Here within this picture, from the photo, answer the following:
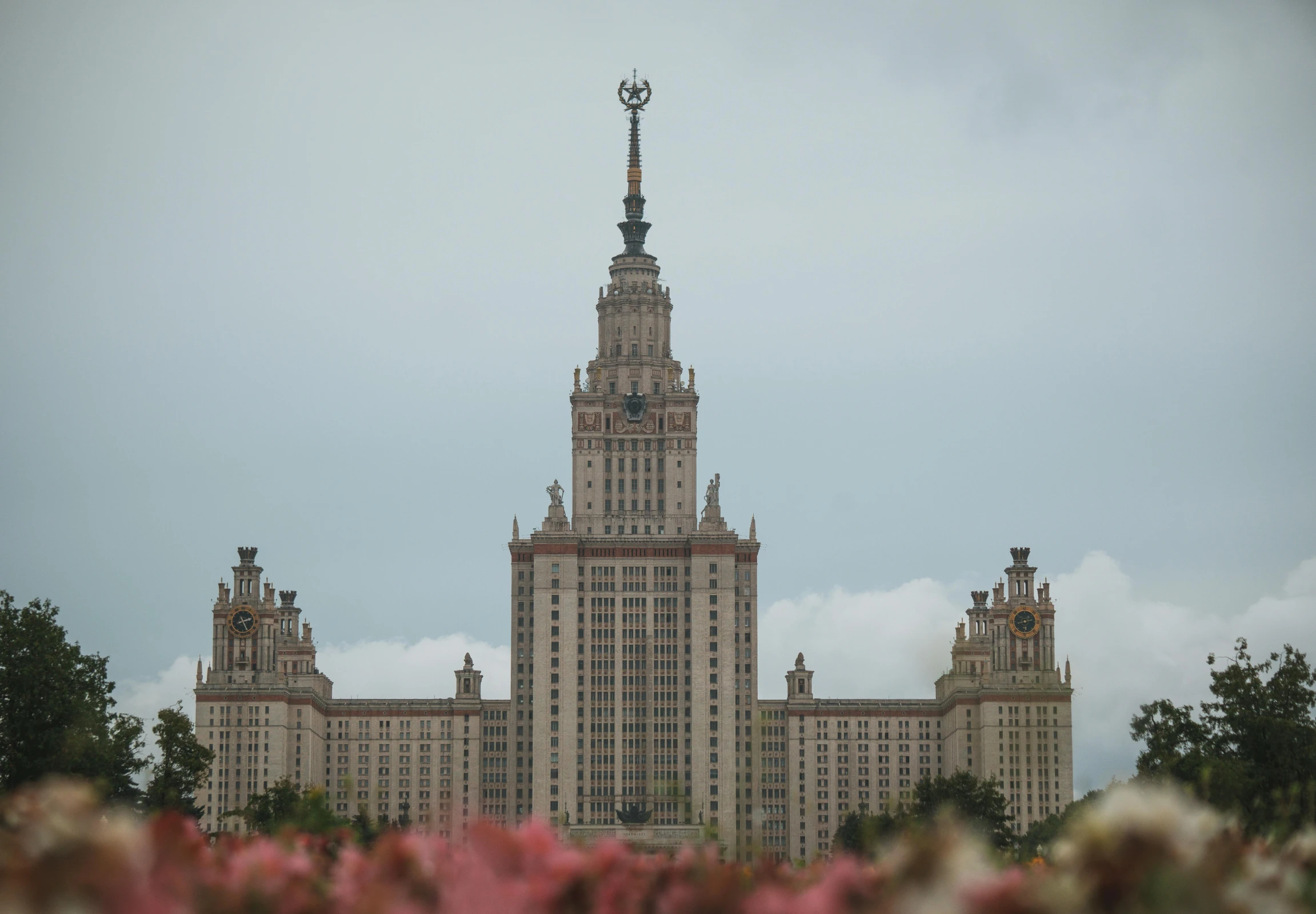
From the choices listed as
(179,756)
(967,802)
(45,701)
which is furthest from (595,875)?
(967,802)

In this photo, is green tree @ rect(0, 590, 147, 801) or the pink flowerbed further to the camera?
green tree @ rect(0, 590, 147, 801)

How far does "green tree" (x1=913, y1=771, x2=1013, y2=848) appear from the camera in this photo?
168863mm

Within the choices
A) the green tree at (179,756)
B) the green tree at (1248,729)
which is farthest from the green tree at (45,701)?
the green tree at (1248,729)

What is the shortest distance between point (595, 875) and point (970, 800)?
16129 centimetres

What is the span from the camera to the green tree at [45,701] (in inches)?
3713

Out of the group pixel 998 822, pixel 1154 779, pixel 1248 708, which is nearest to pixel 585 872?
pixel 1154 779

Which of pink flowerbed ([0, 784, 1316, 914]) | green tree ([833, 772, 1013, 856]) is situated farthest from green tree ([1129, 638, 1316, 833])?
pink flowerbed ([0, 784, 1316, 914])

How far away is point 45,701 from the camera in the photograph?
97312mm

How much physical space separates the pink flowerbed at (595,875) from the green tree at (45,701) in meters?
76.7

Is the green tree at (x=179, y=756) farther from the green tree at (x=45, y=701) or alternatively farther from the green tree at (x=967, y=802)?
the green tree at (x=967, y=802)

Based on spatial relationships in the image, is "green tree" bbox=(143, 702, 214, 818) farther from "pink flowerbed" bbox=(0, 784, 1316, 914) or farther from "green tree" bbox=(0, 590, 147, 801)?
"pink flowerbed" bbox=(0, 784, 1316, 914)

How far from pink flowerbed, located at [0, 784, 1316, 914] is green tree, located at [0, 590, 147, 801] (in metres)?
76.7

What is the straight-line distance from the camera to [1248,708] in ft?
362

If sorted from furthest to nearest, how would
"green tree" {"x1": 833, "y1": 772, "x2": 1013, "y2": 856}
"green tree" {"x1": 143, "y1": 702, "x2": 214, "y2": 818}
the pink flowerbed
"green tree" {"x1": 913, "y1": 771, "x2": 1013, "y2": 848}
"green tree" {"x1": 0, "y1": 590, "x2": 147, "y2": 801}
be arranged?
"green tree" {"x1": 913, "y1": 771, "x2": 1013, "y2": 848} → "green tree" {"x1": 833, "y1": 772, "x2": 1013, "y2": 856} → "green tree" {"x1": 143, "y1": 702, "x2": 214, "y2": 818} → "green tree" {"x1": 0, "y1": 590, "x2": 147, "y2": 801} → the pink flowerbed
